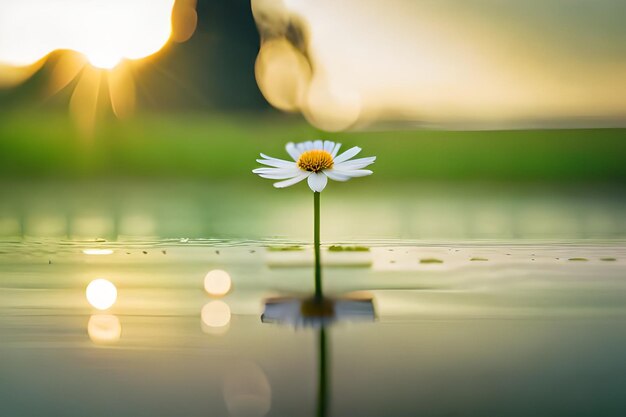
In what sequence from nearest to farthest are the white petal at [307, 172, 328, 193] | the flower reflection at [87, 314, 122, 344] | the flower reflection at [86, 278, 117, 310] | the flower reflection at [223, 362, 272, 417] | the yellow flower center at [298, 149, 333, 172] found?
the flower reflection at [223, 362, 272, 417] < the flower reflection at [87, 314, 122, 344] < the flower reflection at [86, 278, 117, 310] < the white petal at [307, 172, 328, 193] < the yellow flower center at [298, 149, 333, 172]

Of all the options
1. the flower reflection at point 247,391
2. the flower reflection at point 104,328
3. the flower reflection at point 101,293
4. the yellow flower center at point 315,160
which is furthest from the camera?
the yellow flower center at point 315,160

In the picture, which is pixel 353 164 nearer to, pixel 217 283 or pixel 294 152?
pixel 294 152

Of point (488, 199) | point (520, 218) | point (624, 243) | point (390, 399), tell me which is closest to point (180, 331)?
point (390, 399)

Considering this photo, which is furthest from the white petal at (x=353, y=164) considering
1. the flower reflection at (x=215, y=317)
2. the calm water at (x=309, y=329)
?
the flower reflection at (x=215, y=317)

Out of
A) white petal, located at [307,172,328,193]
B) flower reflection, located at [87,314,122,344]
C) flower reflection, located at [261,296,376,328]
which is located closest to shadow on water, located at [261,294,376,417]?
flower reflection, located at [261,296,376,328]

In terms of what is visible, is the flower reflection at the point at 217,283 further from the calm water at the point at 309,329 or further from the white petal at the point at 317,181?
the white petal at the point at 317,181

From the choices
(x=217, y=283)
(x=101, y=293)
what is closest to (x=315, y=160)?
(x=217, y=283)

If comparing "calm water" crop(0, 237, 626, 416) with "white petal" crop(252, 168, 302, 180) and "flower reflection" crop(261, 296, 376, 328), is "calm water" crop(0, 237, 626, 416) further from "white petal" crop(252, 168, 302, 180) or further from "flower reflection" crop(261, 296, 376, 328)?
"white petal" crop(252, 168, 302, 180)

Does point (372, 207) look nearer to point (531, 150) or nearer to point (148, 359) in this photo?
point (148, 359)
